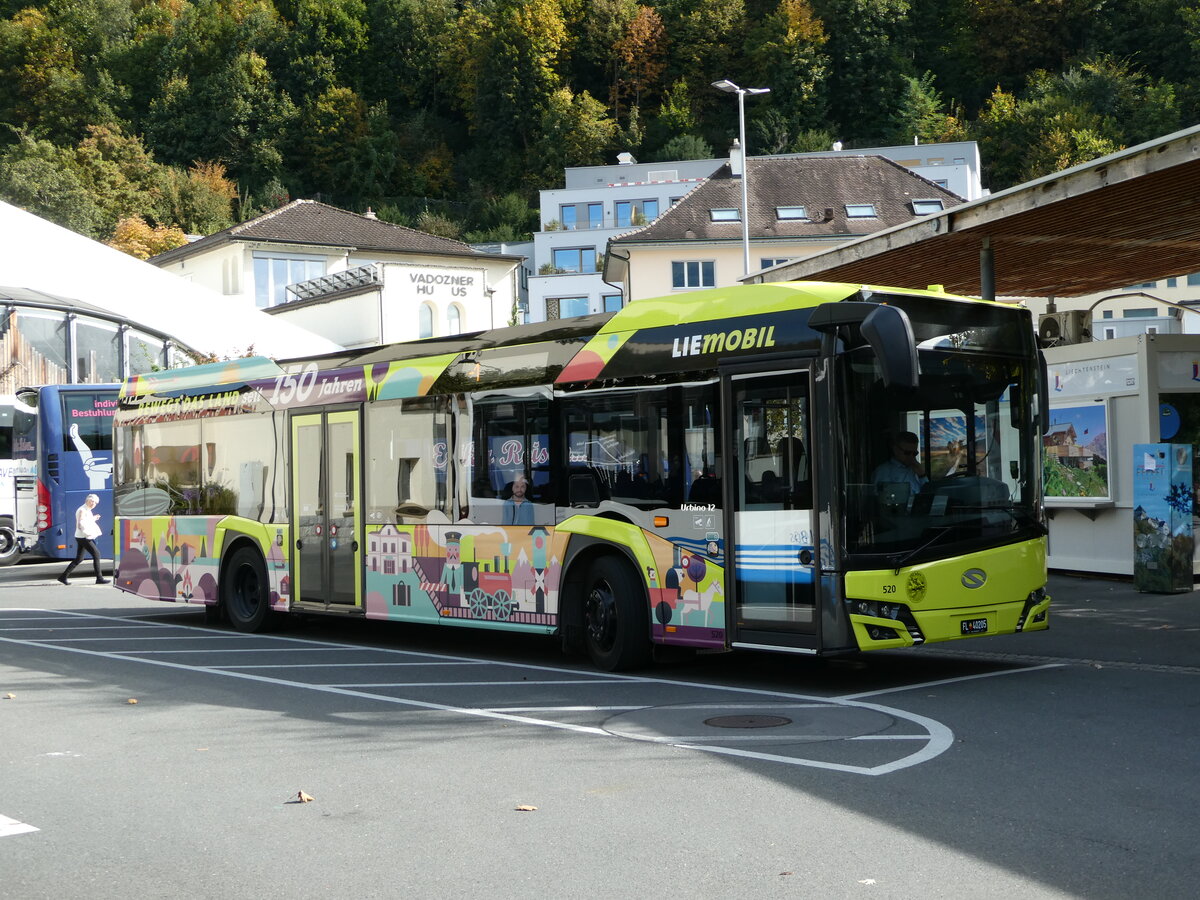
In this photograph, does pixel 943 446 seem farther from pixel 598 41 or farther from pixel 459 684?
pixel 598 41

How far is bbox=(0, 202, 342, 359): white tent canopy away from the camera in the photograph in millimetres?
44094

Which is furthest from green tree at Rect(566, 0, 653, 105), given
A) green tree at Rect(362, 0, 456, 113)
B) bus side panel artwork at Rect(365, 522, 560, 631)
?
bus side panel artwork at Rect(365, 522, 560, 631)

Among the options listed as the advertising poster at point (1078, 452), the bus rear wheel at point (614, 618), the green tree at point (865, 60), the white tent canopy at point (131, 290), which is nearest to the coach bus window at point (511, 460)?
the bus rear wheel at point (614, 618)

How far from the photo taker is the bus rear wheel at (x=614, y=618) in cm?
1122

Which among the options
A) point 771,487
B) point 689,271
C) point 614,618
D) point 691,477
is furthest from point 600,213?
point 771,487

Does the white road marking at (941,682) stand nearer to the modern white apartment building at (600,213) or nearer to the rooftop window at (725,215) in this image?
the rooftop window at (725,215)

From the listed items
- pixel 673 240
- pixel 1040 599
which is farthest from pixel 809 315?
pixel 673 240

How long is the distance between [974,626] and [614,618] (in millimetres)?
2885

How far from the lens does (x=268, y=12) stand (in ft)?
335

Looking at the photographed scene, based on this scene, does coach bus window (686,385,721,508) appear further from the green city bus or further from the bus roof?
the bus roof

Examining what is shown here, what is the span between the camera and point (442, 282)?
5797 cm

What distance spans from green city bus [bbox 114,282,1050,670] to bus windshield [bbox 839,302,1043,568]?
18 mm

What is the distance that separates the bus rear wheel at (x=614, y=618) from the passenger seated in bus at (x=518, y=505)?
904mm

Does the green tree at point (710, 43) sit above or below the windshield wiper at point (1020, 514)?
above
